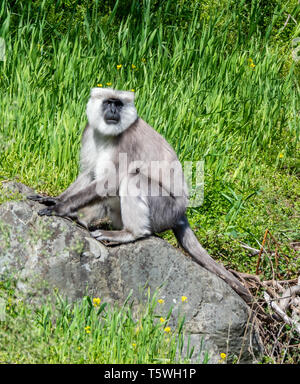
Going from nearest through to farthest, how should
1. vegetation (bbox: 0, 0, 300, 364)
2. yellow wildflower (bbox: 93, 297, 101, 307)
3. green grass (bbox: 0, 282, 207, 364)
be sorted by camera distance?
green grass (bbox: 0, 282, 207, 364)
yellow wildflower (bbox: 93, 297, 101, 307)
vegetation (bbox: 0, 0, 300, 364)

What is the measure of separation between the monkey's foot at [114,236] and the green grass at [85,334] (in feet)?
1.73

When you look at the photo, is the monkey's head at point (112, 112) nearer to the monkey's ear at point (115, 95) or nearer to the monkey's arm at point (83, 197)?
the monkey's ear at point (115, 95)

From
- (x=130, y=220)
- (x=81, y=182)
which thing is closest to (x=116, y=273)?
(x=130, y=220)

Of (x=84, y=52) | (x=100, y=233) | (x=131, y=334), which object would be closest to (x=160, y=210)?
(x=100, y=233)

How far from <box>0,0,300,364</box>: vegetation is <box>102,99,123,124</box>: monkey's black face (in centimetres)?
115

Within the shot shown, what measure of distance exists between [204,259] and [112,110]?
149 cm

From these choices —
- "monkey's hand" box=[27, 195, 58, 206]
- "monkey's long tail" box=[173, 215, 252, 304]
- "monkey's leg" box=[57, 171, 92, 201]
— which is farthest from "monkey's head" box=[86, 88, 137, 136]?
"monkey's long tail" box=[173, 215, 252, 304]

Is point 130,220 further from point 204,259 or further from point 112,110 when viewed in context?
point 112,110

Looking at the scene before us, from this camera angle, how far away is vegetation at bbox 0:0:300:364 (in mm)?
6543

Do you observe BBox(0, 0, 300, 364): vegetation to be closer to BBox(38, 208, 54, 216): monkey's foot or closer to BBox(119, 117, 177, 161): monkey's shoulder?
BBox(119, 117, 177, 161): monkey's shoulder

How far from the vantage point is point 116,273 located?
4961mm

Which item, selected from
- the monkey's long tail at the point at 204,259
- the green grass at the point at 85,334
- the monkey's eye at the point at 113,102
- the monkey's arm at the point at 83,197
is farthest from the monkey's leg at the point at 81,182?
the green grass at the point at 85,334

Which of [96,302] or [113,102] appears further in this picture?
[113,102]

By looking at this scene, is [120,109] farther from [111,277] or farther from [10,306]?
[10,306]
